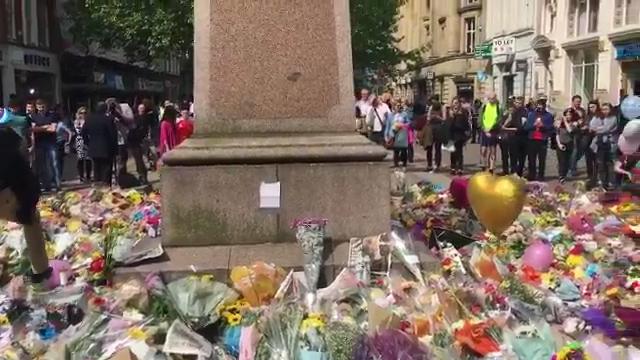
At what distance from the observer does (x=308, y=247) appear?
5180 millimetres

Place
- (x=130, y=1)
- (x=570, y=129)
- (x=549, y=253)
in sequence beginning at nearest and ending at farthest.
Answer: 1. (x=549, y=253)
2. (x=570, y=129)
3. (x=130, y=1)

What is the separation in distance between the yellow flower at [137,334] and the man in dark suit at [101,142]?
9.86 meters

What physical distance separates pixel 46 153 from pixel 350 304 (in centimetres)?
1089

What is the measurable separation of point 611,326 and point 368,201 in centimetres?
175

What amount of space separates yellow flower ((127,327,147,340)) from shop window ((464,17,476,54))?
56.1m

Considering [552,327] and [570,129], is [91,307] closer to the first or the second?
[552,327]

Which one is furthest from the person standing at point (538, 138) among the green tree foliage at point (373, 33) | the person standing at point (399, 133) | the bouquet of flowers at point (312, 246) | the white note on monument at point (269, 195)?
the green tree foliage at point (373, 33)

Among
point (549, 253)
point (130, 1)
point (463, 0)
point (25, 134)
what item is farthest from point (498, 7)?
point (549, 253)

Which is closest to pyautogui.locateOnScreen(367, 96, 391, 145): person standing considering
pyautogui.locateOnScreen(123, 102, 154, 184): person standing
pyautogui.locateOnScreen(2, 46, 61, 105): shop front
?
pyautogui.locateOnScreen(123, 102, 154, 184): person standing

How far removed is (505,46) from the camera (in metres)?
42.9

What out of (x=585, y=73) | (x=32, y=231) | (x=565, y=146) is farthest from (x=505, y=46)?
(x=32, y=231)

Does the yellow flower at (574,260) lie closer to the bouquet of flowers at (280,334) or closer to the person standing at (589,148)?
the bouquet of flowers at (280,334)

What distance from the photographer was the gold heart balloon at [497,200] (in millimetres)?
6598

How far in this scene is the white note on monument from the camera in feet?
17.9
